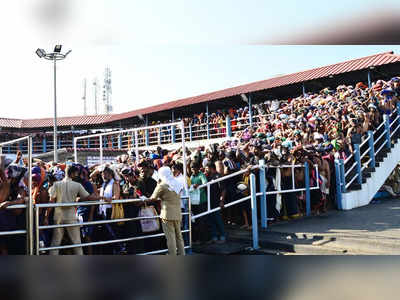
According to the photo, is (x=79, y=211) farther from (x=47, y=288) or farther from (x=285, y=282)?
(x=285, y=282)

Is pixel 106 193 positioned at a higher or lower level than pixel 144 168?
lower

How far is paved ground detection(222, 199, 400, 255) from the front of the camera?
4484 mm

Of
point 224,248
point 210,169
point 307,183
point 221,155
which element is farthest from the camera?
point 307,183

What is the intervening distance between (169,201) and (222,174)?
1.43m

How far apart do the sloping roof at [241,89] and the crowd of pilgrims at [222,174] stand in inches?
57.7

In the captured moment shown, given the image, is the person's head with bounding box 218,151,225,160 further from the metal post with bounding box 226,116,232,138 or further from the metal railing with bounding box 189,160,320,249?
the metal post with bounding box 226,116,232,138

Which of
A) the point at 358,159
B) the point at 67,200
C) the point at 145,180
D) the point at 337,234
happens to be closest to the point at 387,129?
the point at 358,159

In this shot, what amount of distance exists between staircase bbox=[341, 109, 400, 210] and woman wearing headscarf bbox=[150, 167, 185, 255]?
342 cm

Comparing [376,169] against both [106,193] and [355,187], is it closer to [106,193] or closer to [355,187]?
[355,187]

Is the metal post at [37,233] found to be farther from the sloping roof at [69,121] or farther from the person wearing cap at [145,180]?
the sloping roof at [69,121]

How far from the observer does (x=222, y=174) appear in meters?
5.71

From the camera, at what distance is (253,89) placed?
12641mm

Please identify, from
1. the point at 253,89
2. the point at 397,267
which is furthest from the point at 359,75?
the point at 397,267

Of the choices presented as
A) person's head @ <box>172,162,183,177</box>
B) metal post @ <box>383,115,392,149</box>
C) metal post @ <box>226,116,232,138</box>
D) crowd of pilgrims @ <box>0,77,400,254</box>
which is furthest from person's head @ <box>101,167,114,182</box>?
metal post @ <box>226,116,232,138</box>
